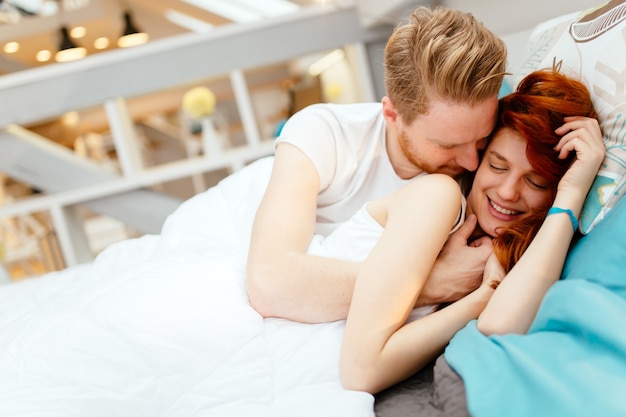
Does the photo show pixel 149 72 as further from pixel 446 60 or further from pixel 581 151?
pixel 581 151

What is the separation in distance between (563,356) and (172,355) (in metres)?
0.70

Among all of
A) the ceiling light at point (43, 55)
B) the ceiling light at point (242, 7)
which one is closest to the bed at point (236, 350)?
the ceiling light at point (242, 7)

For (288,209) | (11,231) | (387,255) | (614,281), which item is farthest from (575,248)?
(11,231)

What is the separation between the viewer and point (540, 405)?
2.51 feet

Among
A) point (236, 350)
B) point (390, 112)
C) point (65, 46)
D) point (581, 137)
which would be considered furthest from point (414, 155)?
point (65, 46)

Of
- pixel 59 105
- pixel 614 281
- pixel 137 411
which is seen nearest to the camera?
pixel 614 281

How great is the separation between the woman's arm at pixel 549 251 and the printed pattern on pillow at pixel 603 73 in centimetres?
2

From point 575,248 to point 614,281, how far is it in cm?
17

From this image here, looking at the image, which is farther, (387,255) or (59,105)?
(59,105)

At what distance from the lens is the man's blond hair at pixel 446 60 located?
118 cm

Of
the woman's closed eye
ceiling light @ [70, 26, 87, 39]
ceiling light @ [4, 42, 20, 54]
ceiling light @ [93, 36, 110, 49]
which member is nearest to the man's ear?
the woman's closed eye

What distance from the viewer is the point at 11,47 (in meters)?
5.77

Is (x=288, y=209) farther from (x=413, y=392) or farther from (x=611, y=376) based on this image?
(x=611, y=376)

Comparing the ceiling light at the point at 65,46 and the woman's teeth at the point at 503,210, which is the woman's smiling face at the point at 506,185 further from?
the ceiling light at the point at 65,46
